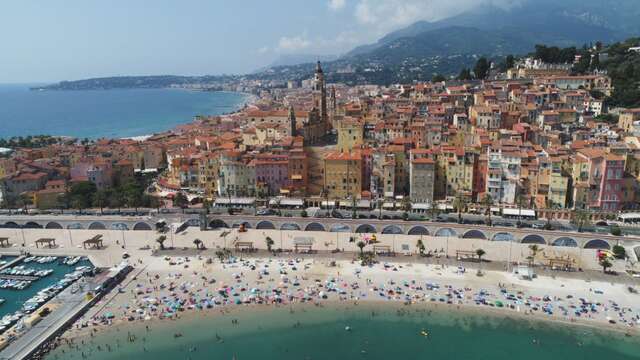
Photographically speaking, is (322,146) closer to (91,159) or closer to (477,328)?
(91,159)

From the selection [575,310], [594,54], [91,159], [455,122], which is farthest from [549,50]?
[91,159]

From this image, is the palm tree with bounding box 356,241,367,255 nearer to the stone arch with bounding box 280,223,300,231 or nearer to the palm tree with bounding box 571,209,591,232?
the stone arch with bounding box 280,223,300,231

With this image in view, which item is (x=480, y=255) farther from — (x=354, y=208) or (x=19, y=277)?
(x=19, y=277)

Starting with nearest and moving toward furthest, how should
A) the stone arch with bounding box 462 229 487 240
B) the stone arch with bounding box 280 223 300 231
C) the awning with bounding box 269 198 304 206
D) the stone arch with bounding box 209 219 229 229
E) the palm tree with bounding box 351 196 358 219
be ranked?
the stone arch with bounding box 462 229 487 240
the stone arch with bounding box 280 223 300 231
the palm tree with bounding box 351 196 358 219
the stone arch with bounding box 209 219 229 229
the awning with bounding box 269 198 304 206

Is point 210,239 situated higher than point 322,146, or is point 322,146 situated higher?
point 322,146

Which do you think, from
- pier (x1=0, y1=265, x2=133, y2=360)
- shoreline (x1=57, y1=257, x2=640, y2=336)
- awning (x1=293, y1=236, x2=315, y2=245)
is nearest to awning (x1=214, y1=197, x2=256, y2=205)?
awning (x1=293, y1=236, x2=315, y2=245)

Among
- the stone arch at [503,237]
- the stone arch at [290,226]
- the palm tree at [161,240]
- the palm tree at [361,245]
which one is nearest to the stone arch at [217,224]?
the palm tree at [161,240]
